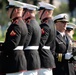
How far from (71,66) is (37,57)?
1.33 meters

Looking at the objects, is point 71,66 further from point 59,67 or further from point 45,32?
point 45,32

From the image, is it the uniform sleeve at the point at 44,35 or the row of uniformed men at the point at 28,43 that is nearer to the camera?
the row of uniformed men at the point at 28,43

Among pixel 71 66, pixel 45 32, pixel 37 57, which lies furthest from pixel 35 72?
pixel 71 66

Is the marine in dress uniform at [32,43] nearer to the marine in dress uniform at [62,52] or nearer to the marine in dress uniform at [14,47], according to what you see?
the marine in dress uniform at [14,47]

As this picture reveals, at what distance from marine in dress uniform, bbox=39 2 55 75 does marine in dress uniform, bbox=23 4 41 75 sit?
28 centimetres

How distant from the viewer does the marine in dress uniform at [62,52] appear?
926 cm

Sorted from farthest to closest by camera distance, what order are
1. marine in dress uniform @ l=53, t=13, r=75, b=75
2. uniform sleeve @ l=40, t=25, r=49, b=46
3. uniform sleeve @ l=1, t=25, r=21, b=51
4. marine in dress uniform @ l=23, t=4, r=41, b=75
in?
marine in dress uniform @ l=53, t=13, r=75, b=75
uniform sleeve @ l=40, t=25, r=49, b=46
marine in dress uniform @ l=23, t=4, r=41, b=75
uniform sleeve @ l=1, t=25, r=21, b=51

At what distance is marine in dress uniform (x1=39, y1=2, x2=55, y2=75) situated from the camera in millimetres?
8602

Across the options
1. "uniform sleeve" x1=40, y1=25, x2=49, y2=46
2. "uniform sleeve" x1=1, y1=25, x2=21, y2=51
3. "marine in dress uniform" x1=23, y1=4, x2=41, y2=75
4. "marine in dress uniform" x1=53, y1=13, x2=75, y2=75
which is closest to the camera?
"uniform sleeve" x1=1, y1=25, x2=21, y2=51

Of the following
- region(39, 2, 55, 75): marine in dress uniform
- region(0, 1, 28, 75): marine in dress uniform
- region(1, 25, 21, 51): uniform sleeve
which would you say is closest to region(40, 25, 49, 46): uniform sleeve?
region(39, 2, 55, 75): marine in dress uniform

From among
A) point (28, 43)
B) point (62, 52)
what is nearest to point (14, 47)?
point (28, 43)

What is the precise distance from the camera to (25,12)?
8422 millimetres

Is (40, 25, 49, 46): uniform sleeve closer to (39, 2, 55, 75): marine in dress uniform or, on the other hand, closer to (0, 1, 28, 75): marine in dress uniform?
(39, 2, 55, 75): marine in dress uniform

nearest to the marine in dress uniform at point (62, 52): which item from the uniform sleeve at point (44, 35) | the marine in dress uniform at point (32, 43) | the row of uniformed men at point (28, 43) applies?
the row of uniformed men at point (28, 43)
